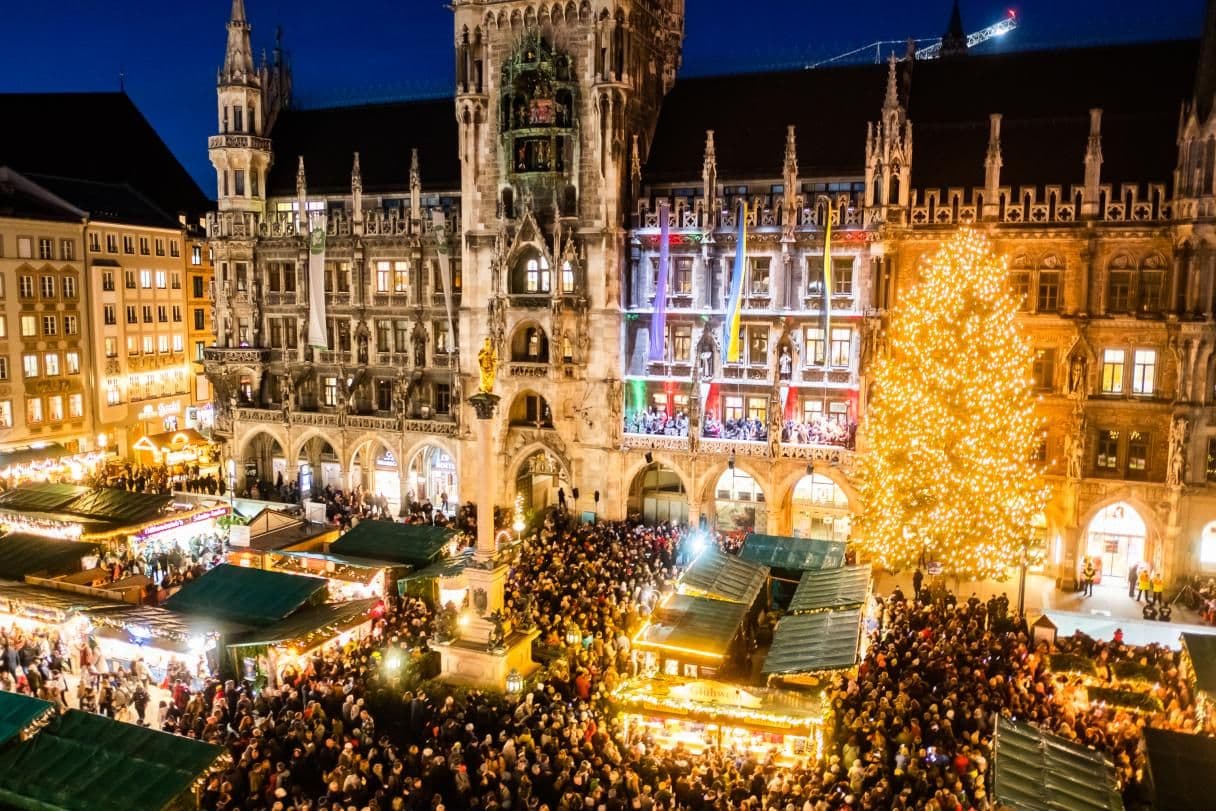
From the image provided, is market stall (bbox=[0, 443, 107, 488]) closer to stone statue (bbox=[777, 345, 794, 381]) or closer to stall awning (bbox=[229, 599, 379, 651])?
stall awning (bbox=[229, 599, 379, 651])

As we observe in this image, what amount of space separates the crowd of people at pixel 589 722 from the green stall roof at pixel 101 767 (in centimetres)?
116

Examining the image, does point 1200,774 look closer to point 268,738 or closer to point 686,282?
point 268,738

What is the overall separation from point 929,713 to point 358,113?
4720cm

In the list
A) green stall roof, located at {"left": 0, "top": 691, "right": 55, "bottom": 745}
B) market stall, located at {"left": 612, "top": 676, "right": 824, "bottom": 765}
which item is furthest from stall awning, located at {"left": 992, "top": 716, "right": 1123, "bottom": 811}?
green stall roof, located at {"left": 0, "top": 691, "right": 55, "bottom": 745}

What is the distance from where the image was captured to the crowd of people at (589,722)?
20.5 metres

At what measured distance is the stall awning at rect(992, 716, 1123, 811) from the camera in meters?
18.8

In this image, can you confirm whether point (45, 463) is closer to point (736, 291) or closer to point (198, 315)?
point (198, 315)

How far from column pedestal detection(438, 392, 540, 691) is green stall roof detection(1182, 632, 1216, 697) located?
56.5 ft

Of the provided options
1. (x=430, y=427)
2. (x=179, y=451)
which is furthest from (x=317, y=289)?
(x=179, y=451)

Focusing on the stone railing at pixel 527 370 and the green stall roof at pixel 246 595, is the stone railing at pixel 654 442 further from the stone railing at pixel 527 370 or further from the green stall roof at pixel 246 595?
the green stall roof at pixel 246 595

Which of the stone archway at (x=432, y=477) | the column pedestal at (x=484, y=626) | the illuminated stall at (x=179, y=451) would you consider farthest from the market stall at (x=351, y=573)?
the illuminated stall at (x=179, y=451)

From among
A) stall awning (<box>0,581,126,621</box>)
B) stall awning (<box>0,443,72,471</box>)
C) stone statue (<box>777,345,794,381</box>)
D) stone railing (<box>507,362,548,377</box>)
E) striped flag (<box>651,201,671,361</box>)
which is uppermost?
striped flag (<box>651,201,671,361</box>)

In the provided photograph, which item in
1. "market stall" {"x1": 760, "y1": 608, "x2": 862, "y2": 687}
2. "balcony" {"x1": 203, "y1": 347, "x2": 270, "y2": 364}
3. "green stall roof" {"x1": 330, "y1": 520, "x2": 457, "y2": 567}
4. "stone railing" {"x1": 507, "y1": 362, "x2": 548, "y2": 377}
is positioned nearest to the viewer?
"market stall" {"x1": 760, "y1": 608, "x2": 862, "y2": 687}

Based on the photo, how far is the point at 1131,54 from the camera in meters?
43.3
